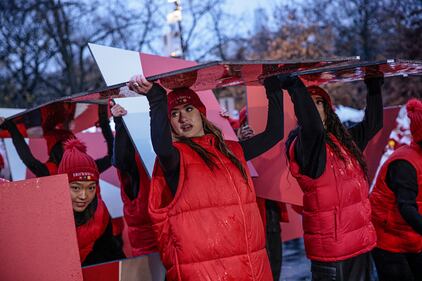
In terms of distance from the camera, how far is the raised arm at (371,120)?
155 inches

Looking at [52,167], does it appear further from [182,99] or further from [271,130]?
[271,130]

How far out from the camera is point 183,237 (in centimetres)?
274

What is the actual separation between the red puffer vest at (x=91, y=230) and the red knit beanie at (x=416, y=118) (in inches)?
91.2

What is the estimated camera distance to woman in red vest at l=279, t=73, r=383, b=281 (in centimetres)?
325

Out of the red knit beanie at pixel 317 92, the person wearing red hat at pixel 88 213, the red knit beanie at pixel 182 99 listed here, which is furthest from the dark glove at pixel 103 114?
the red knit beanie at pixel 317 92

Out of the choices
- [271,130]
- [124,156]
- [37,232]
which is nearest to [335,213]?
[271,130]

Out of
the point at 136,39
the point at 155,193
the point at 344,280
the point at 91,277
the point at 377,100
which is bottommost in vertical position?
the point at 344,280

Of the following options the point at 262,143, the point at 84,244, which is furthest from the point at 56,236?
the point at 262,143

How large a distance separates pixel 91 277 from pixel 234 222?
31.8 inches

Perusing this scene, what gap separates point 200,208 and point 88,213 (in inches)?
43.4

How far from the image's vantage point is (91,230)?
3484 mm

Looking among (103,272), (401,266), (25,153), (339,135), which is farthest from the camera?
(25,153)

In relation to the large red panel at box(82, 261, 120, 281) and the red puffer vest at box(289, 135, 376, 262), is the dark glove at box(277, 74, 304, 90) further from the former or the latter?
the large red panel at box(82, 261, 120, 281)

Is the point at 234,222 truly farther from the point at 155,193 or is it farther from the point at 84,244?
the point at 84,244
